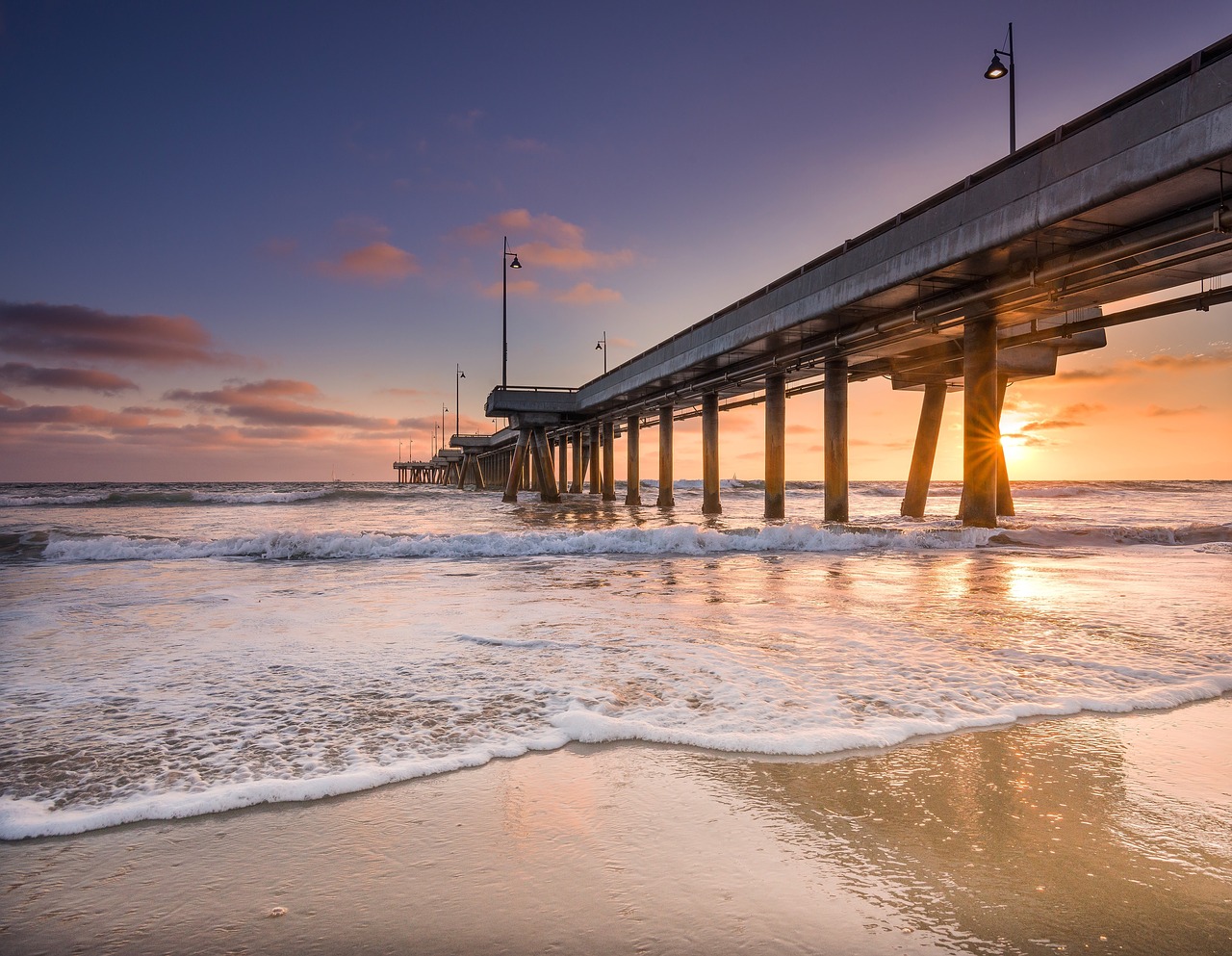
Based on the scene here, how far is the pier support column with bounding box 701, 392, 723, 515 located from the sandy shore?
27.6 metres

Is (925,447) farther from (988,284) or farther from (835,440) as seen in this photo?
(988,284)

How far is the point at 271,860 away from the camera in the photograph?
2.20m

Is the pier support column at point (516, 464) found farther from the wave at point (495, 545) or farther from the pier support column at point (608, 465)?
the wave at point (495, 545)

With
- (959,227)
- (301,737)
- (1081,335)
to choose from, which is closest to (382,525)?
(959,227)

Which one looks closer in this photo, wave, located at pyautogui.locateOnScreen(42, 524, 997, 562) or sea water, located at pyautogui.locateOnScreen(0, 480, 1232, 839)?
sea water, located at pyautogui.locateOnScreen(0, 480, 1232, 839)

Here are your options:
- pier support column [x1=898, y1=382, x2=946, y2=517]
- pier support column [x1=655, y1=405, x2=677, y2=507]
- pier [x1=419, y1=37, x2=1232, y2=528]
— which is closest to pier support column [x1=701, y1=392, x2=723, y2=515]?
pier [x1=419, y1=37, x2=1232, y2=528]

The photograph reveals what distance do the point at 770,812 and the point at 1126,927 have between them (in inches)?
40.9

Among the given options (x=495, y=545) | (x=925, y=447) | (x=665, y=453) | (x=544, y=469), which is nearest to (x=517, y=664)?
(x=495, y=545)

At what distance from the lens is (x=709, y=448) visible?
31.8m

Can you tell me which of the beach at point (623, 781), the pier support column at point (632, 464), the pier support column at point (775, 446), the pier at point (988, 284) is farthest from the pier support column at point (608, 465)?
the beach at point (623, 781)

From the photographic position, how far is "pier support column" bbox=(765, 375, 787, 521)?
24.9 m

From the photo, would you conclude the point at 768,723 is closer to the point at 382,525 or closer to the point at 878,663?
the point at 878,663

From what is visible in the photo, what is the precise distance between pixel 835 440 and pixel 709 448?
9.80m

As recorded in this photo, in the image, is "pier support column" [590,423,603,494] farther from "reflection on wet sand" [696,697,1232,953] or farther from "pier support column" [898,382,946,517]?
"reflection on wet sand" [696,697,1232,953]
